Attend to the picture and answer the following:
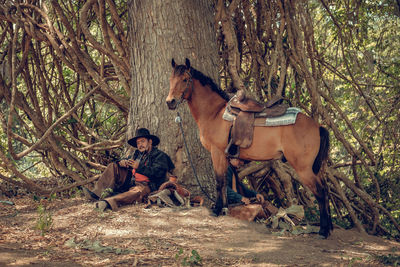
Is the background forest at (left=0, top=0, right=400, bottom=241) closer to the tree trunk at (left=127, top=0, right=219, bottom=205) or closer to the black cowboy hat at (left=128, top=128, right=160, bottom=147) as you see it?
the tree trunk at (left=127, top=0, right=219, bottom=205)

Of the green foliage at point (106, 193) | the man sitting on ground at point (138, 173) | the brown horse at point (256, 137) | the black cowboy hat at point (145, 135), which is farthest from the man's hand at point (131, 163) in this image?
the brown horse at point (256, 137)

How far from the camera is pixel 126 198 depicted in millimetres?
5367

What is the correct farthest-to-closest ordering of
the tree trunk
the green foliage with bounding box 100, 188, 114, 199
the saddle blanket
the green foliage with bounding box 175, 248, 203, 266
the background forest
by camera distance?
the background forest, the tree trunk, the green foliage with bounding box 100, 188, 114, 199, the saddle blanket, the green foliage with bounding box 175, 248, 203, 266

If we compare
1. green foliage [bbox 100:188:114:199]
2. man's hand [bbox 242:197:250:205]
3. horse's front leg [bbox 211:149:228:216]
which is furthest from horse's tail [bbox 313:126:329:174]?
green foliage [bbox 100:188:114:199]

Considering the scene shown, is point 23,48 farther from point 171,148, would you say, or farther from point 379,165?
point 379,165

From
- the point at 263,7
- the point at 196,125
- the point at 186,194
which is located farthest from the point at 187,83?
the point at 263,7

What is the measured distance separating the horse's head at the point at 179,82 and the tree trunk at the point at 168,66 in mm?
726

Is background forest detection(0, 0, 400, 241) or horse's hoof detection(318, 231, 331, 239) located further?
background forest detection(0, 0, 400, 241)

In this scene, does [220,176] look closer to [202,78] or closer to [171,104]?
[171,104]

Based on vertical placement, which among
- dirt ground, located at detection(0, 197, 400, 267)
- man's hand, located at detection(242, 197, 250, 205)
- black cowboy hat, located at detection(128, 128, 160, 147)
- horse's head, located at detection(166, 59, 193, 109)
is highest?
horse's head, located at detection(166, 59, 193, 109)

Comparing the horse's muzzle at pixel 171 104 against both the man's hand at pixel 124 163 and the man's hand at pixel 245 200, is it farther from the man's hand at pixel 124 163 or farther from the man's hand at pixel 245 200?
the man's hand at pixel 245 200

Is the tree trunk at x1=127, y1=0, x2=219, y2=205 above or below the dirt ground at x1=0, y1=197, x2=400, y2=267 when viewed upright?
above

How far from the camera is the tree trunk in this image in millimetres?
5711

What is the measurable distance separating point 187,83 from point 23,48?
3.94 meters
